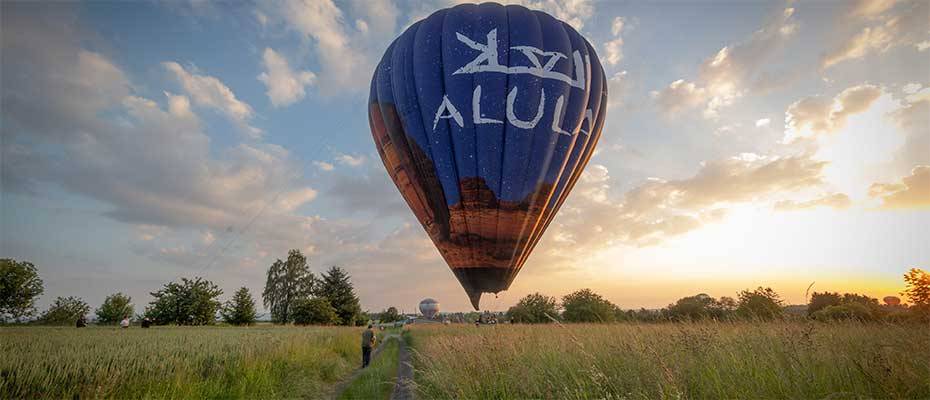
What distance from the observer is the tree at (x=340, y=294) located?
49719mm

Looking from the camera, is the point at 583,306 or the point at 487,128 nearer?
the point at 487,128

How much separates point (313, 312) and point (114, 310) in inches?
826

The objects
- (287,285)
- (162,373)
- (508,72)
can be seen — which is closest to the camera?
(162,373)

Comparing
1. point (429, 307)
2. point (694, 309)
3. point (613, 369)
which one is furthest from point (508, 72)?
point (429, 307)

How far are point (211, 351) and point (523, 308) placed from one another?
1545 inches

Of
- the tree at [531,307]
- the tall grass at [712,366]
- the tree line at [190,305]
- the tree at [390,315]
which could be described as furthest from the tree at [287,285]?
the tree at [390,315]

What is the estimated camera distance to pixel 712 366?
4.64 meters

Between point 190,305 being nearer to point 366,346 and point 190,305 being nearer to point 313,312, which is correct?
point 313,312

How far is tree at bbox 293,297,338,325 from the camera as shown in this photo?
43.4 metres

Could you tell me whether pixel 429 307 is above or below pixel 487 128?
below

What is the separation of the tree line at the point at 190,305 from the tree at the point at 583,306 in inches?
1073

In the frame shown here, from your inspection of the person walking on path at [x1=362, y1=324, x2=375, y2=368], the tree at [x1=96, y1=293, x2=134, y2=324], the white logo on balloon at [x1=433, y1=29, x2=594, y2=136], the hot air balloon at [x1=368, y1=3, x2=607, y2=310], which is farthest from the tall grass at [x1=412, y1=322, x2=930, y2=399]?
the tree at [x1=96, y1=293, x2=134, y2=324]

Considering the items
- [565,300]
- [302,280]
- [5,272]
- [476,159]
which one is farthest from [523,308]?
[5,272]

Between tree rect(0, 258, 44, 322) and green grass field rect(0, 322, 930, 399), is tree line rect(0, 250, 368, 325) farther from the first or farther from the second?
green grass field rect(0, 322, 930, 399)
